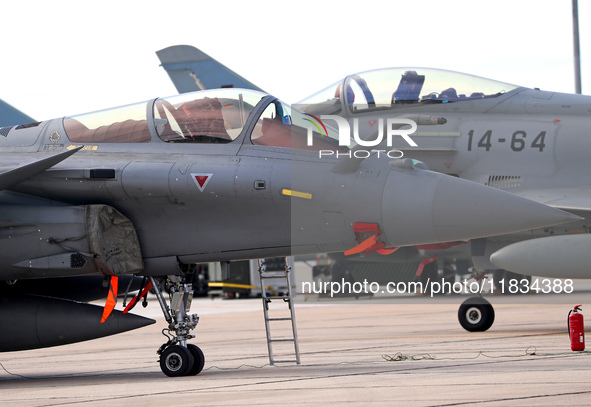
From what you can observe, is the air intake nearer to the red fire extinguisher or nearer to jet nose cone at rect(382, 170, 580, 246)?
the red fire extinguisher

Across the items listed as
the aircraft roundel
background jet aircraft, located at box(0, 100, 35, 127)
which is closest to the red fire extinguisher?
the aircraft roundel

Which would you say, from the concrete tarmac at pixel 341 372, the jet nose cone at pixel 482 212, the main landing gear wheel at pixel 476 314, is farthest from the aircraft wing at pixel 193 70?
the jet nose cone at pixel 482 212

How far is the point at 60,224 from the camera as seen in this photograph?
909 cm

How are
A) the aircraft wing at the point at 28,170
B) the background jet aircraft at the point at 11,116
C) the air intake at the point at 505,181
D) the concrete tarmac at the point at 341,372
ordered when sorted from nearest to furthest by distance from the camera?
the concrete tarmac at the point at 341,372
the aircraft wing at the point at 28,170
the air intake at the point at 505,181
the background jet aircraft at the point at 11,116

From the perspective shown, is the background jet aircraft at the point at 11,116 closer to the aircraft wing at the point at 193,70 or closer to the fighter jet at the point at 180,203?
the fighter jet at the point at 180,203

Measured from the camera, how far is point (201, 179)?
8992 millimetres

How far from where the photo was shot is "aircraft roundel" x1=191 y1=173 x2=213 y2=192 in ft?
29.5

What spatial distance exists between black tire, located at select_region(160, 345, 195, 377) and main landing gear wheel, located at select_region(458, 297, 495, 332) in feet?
23.1

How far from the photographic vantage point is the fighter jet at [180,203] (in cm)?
876

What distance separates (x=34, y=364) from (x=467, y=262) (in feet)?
22.6

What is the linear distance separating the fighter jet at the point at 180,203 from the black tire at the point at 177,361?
0.5 inches

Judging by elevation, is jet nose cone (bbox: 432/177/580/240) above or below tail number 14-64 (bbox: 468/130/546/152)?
below

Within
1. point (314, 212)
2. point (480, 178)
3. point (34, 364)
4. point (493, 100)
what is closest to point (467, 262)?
point (480, 178)

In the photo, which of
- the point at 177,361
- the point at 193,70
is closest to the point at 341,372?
the point at 177,361
